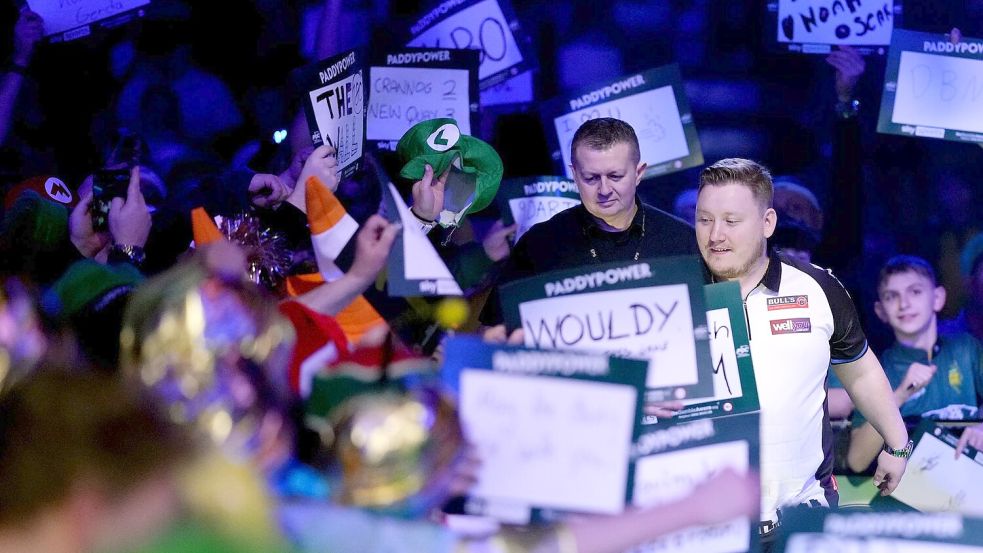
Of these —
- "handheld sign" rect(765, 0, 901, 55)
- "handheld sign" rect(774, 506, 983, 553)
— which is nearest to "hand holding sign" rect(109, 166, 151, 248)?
"handheld sign" rect(774, 506, 983, 553)

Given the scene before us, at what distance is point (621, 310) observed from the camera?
A: 254 centimetres

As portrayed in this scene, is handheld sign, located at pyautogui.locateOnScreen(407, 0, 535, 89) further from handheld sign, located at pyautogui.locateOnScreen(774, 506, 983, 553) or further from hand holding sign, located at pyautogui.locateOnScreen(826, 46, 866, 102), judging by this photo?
handheld sign, located at pyautogui.locateOnScreen(774, 506, 983, 553)

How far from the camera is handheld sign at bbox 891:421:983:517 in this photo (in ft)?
14.2

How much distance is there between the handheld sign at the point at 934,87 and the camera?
502cm

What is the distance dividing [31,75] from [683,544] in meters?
3.92

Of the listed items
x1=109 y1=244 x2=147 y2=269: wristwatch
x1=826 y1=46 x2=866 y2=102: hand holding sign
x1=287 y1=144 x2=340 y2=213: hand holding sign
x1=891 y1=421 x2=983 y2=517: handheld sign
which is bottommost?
x1=891 y1=421 x2=983 y2=517: handheld sign

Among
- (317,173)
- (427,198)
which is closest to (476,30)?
(427,198)

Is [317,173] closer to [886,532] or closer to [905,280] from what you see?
[886,532]

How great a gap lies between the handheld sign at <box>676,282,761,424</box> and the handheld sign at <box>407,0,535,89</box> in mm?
2491

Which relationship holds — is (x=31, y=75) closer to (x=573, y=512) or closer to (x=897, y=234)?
(x=573, y=512)

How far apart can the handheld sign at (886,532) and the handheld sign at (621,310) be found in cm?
42

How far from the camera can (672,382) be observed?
258cm

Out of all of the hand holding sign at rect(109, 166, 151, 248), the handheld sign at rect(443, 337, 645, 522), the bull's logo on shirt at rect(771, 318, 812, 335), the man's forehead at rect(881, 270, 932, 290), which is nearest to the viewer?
the handheld sign at rect(443, 337, 645, 522)

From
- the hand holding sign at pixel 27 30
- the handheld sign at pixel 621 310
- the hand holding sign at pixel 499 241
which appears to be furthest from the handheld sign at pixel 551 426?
the hand holding sign at pixel 27 30
